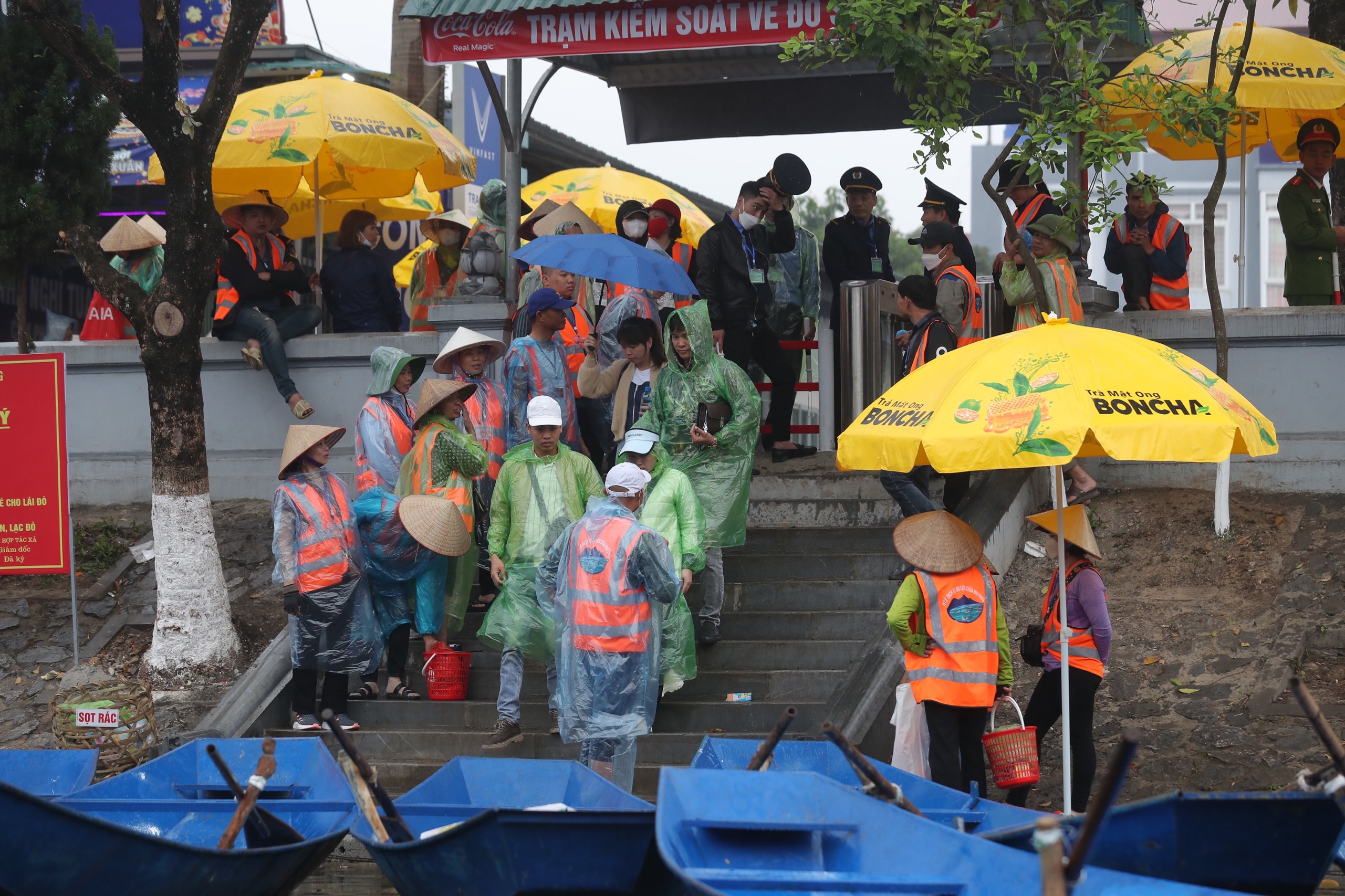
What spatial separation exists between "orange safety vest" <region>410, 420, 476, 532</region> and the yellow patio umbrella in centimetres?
305

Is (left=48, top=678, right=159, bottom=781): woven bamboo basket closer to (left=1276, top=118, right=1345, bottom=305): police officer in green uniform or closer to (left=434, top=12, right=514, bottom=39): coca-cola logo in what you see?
(left=434, top=12, right=514, bottom=39): coca-cola logo

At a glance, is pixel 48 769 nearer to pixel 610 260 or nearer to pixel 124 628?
pixel 124 628

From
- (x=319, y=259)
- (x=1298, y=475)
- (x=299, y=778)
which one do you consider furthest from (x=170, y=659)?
(x=1298, y=475)

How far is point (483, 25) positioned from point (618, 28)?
3.36 feet

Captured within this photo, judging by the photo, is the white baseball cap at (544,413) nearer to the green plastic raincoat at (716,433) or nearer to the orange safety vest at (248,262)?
the green plastic raincoat at (716,433)

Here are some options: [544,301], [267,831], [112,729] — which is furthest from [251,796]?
[544,301]

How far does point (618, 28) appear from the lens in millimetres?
10562

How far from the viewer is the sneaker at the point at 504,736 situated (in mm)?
8180

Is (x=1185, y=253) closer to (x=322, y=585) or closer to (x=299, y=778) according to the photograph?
(x=322, y=585)

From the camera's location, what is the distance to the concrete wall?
1060cm

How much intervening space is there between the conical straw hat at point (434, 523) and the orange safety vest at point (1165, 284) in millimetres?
5908

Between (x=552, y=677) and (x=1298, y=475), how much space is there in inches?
238

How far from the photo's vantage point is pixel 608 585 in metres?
7.33

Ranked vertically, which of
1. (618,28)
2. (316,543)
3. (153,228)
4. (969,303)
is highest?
(618,28)
